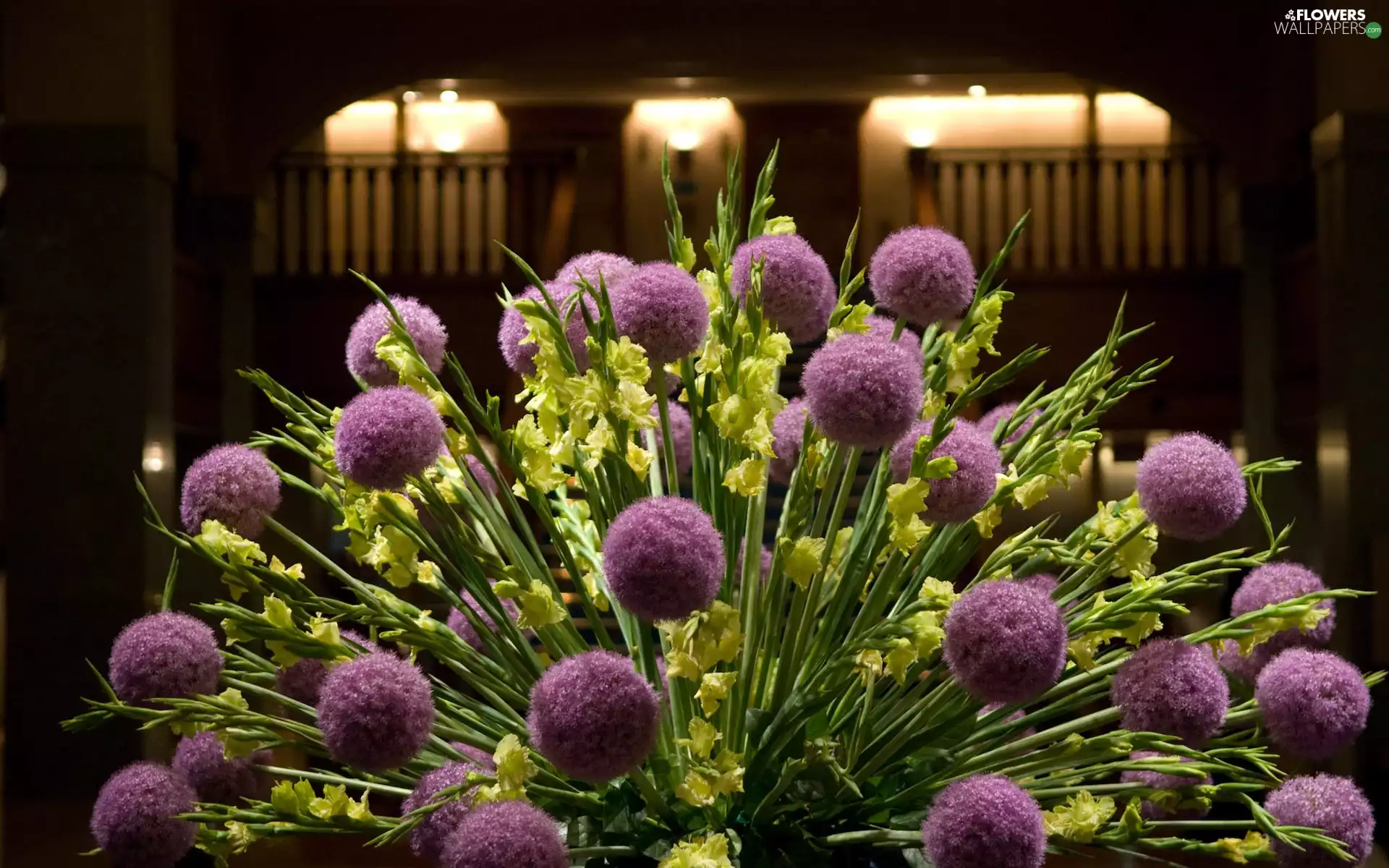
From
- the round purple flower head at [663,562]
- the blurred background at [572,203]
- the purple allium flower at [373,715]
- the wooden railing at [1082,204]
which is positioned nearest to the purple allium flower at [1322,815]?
the round purple flower head at [663,562]

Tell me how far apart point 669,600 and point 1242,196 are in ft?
24.0

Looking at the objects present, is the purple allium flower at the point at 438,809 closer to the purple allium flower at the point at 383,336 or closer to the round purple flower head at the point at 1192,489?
the purple allium flower at the point at 383,336

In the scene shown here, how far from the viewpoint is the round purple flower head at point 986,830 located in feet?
2.11

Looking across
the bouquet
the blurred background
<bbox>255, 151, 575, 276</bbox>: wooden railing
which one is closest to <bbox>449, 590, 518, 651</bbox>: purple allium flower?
the bouquet

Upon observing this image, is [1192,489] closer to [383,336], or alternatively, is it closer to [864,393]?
[864,393]

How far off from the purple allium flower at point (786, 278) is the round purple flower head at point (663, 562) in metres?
0.21

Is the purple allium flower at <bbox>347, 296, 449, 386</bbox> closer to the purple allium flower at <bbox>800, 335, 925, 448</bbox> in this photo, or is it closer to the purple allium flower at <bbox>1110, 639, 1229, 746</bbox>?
the purple allium flower at <bbox>800, 335, 925, 448</bbox>

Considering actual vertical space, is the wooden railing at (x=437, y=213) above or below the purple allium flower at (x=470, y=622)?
above

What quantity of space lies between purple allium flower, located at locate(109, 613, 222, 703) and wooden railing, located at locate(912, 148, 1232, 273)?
17.7 ft

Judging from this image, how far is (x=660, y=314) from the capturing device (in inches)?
28.7

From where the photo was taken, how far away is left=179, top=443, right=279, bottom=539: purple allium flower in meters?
0.81

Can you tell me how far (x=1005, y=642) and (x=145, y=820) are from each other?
0.47 m

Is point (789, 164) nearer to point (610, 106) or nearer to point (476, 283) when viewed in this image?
point (610, 106)

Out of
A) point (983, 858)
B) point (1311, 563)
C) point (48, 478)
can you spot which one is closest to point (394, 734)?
point (983, 858)
